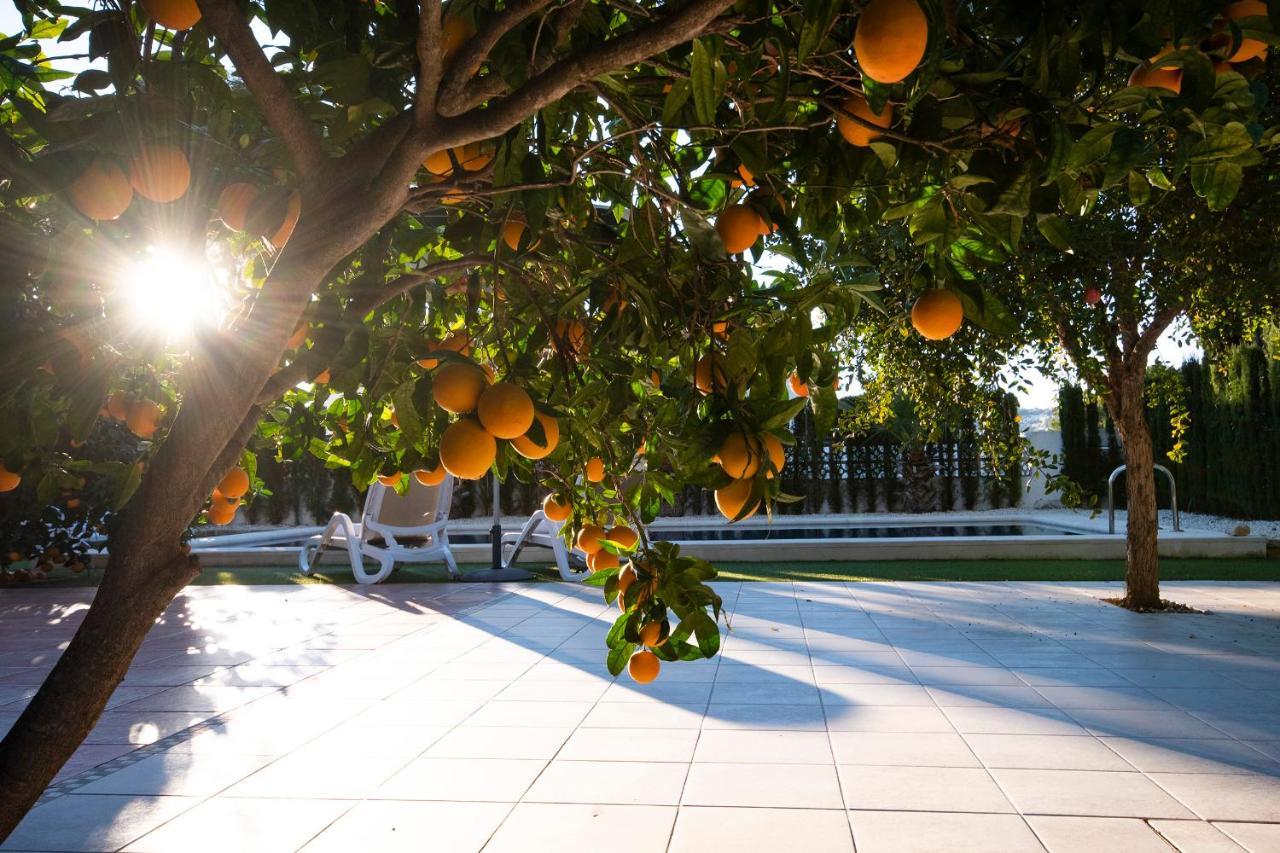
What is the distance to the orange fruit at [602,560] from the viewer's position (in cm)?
148

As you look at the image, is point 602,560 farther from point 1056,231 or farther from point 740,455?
point 1056,231

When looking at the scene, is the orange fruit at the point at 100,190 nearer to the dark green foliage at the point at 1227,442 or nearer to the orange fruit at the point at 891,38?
the orange fruit at the point at 891,38

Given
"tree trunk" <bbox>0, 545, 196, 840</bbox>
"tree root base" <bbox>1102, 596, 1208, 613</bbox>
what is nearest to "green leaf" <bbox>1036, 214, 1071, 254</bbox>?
"tree trunk" <bbox>0, 545, 196, 840</bbox>

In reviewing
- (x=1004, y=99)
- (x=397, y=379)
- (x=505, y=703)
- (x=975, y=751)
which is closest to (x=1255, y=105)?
(x=1004, y=99)

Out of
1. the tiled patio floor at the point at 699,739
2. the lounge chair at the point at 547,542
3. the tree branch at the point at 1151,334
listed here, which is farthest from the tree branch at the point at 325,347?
the lounge chair at the point at 547,542

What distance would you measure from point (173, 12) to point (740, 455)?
0.75 metres

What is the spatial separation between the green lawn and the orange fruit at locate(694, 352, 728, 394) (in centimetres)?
617

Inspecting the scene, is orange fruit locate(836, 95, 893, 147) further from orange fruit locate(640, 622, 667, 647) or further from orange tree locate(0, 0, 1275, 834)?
orange fruit locate(640, 622, 667, 647)

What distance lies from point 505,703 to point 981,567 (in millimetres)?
5316

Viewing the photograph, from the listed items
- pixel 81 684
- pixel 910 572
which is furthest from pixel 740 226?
pixel 910 572

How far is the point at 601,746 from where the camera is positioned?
291 centimetres

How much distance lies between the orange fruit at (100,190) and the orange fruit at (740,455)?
73cm

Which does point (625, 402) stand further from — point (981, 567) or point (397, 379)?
point (981, 567)

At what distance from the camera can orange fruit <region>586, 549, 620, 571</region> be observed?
1.48m
